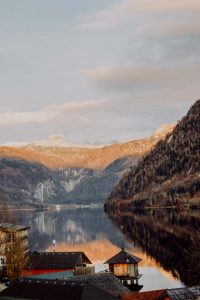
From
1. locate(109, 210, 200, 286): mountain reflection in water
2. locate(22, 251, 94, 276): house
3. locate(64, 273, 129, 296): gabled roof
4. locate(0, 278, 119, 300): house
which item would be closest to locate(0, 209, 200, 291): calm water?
locate(109, 210, 200, 286): mountain reflection in water

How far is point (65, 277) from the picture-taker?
78.6 m

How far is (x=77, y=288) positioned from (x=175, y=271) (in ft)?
158

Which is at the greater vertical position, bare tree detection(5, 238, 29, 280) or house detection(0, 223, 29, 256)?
house detection(0, 223, 29, 256)

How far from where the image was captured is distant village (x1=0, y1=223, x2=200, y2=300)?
60.8m

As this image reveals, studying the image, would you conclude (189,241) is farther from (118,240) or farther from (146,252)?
(118,240)

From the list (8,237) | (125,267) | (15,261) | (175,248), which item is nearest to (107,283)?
(15,261)

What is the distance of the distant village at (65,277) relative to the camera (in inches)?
2394

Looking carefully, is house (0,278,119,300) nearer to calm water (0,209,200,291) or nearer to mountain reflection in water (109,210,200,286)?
mountain reflection in water (109,210,200,286)

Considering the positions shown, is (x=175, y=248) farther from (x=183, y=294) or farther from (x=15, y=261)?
(x=183, y=294)

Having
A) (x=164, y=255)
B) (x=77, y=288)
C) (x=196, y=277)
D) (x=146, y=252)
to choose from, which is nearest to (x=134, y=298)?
(x=77, y=288)

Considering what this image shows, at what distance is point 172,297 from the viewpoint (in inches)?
2223

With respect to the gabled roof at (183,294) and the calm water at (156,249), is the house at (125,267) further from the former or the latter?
the gabled roof at (183,294)

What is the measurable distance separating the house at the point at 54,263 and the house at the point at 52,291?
22.8 meters

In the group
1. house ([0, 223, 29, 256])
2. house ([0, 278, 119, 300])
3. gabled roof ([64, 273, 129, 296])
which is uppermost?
house ([0, 223, 29, 256])
